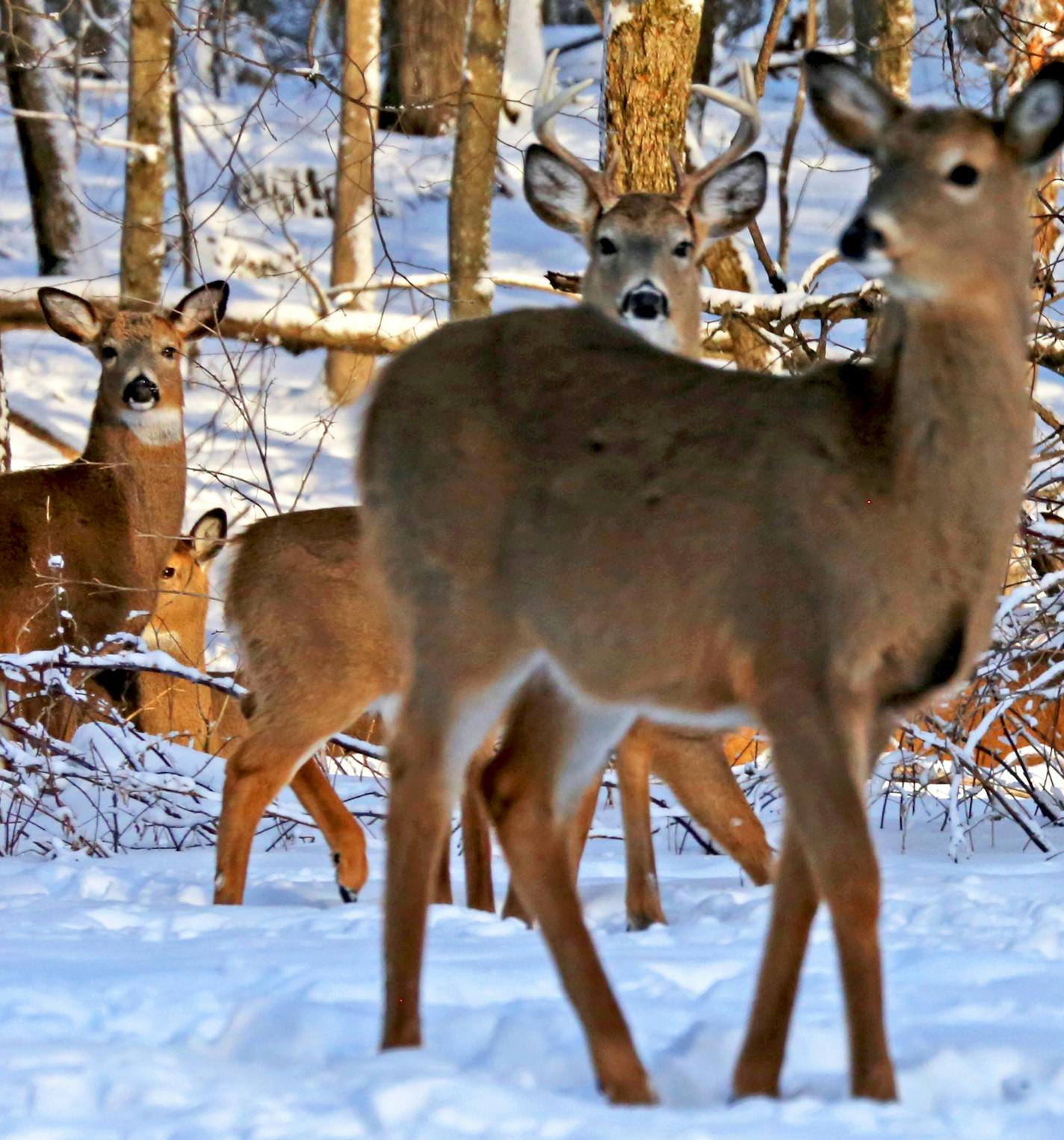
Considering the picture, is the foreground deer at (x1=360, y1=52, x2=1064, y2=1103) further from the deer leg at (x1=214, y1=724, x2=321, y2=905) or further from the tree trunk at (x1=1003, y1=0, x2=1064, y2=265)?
the tree trunk at (x1=1003, y1=0, x2=1064, y2=265)

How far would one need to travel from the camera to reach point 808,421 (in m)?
3.27

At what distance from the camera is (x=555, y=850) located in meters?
3.54

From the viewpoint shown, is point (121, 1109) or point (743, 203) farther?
point (743, 203)

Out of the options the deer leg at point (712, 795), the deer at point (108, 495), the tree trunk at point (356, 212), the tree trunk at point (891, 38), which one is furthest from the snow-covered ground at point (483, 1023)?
the tree trunk at point (356, 212)

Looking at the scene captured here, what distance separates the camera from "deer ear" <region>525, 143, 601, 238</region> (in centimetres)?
681

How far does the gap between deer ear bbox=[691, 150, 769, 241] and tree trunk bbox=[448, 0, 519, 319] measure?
7617 millimetres

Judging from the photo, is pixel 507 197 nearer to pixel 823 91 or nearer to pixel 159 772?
pixel 159 772

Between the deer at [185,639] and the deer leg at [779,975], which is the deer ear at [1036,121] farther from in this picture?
the deer at [185,639]

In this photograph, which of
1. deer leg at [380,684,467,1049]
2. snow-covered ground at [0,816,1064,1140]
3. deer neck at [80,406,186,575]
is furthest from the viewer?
deer neck at [80,406,186,575]

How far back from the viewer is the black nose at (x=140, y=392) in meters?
10.3

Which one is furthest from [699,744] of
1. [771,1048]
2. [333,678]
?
[771,1048]

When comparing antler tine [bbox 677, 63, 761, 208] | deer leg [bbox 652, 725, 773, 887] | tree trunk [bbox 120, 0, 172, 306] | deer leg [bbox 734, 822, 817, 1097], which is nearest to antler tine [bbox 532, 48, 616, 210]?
antler tine [bbox 677, 63, 761, 208]

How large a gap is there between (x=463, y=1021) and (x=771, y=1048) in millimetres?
657

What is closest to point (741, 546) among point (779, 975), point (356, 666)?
point (779, 975)
